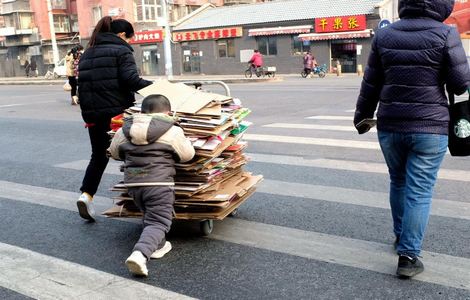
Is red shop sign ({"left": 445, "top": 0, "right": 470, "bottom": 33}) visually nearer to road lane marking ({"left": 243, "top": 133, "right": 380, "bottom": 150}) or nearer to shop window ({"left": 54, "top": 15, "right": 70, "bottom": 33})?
road lane marking ({"left": 243, "top": 133, "right": 380, "bottom": 150})

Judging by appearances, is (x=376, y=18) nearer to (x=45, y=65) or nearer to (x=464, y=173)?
(x=464, y=173)

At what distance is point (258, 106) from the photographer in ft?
48.2

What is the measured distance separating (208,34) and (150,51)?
6416 mm

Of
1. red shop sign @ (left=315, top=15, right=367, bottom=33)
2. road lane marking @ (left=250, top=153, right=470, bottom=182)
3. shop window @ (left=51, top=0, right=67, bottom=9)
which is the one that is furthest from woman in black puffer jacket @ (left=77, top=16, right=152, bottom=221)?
shop window @ (left=51, top=0, right=67, bottom=9)

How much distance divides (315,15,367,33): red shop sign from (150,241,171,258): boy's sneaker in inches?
1229

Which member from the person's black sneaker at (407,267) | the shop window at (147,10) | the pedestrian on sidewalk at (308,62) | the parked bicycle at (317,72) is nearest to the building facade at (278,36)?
the parked bicycle at (317,72)

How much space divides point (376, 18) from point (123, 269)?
31.6 m

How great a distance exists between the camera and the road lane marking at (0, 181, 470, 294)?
3668 millimetres

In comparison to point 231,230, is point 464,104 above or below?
above

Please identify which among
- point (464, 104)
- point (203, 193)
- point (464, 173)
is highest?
point (464, 104)

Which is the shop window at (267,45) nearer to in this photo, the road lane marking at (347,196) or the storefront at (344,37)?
the storefront at (344,37)

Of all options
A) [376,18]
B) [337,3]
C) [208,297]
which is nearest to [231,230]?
[208,297]

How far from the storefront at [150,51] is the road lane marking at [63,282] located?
40168 millimetres

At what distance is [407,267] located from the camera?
3586mm
